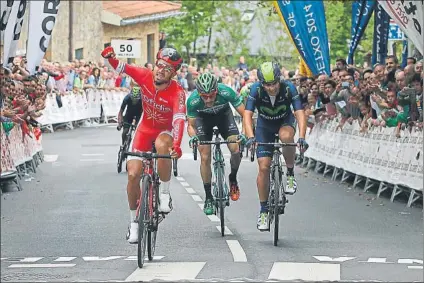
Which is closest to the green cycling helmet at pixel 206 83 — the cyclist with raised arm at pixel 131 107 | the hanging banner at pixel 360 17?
the cyclist with raised arm at pixel 131 107

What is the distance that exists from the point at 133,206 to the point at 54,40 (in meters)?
38.4

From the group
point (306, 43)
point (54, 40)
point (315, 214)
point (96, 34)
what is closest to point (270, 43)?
point (96, 34)

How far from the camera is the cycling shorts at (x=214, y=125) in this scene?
1573 centimetres

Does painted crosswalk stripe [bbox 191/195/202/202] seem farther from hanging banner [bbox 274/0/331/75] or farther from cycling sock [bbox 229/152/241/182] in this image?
hanging banner [bbox 274/0/331/75]

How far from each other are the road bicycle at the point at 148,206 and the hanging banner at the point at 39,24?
1155 cm

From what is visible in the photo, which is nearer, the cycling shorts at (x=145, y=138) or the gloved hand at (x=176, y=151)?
the gloved hand at (x=176, y=151)

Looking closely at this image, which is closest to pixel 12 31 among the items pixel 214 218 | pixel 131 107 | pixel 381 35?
pixel 131 107

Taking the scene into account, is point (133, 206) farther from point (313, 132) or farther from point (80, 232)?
point (313, 132)

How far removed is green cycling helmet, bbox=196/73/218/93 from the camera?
14.8 meters

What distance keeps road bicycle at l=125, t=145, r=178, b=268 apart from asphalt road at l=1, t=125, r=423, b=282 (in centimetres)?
20

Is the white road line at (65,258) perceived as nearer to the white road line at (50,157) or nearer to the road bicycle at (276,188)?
the road bicycle at (276,188)

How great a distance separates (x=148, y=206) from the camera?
1233 cm

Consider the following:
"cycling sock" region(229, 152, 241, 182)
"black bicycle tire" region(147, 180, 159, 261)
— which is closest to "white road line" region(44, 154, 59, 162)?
"cycling sock" region(229, 152, 241, 182)

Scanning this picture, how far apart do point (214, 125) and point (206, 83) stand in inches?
42.4
